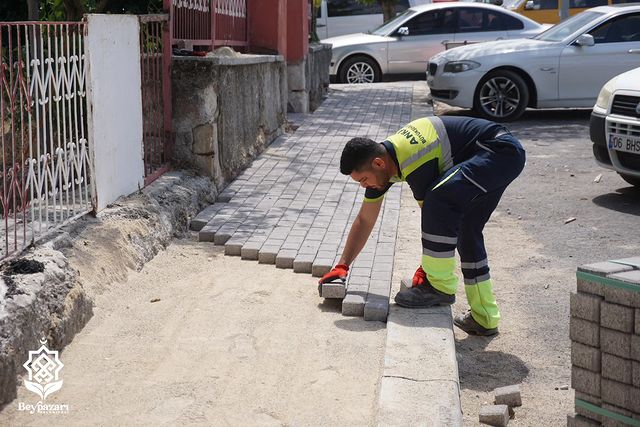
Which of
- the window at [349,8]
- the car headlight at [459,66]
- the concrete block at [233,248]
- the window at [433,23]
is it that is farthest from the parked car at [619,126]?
the window at [349,8]

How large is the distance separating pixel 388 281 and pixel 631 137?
3.51m

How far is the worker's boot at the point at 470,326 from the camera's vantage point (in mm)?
5512

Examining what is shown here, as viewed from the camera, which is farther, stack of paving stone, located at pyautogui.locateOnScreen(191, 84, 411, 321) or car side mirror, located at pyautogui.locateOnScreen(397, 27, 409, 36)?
car side mirror, located at pyautogui.locateOnScreen(397, 27, 409, 36)

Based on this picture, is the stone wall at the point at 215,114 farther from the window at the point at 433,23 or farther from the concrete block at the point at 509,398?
the window at the point at 433,23

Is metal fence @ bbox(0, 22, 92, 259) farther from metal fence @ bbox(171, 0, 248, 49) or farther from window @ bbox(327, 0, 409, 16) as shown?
window @ bbox(327, 0, 409, 16)

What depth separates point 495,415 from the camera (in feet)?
14.1

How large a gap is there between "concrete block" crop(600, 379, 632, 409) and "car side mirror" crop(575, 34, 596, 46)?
10242mm

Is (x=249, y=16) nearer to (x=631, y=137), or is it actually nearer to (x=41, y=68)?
(x=631, y=137)

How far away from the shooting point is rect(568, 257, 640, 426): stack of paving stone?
3748 millimetres

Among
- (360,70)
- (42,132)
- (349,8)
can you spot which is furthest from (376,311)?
(349,8)

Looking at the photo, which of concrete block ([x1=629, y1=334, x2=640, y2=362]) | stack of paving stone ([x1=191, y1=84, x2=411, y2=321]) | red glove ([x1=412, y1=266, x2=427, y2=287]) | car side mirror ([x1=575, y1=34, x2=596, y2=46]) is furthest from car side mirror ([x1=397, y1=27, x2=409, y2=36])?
concrete block ([x1=629, y1=334, x2=640, y2=362])

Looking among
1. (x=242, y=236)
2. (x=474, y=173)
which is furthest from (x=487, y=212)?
(x=242, y=236)

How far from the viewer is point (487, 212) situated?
543 cm

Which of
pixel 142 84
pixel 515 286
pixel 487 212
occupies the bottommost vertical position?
pixel 515 286
